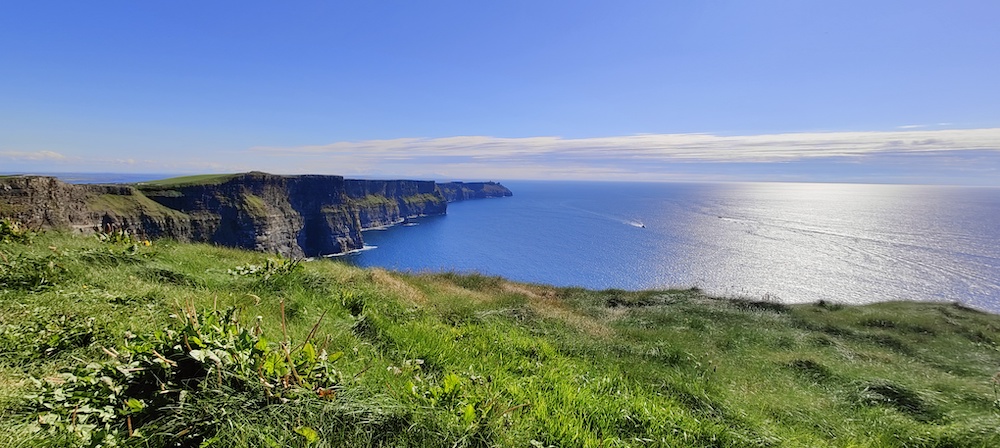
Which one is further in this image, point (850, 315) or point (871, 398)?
point (850, 315)

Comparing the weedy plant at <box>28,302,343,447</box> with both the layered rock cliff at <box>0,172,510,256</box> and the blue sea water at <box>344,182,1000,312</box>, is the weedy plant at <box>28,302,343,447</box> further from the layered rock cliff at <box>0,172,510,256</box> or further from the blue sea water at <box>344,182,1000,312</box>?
the blue sea water at <box>344,182,1000,312</box>

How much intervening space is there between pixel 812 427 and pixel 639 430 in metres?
4.29

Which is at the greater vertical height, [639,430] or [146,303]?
[146,303]

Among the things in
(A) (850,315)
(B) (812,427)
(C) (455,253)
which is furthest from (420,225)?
(B) (812,427)

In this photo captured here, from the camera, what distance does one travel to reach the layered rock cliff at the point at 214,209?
4114 cm

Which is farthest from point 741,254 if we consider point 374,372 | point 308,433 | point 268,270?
point 308,433

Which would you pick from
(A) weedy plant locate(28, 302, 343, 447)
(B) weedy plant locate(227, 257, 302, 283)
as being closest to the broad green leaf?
(A) weedy plant locate(28, 302, 343, 447)

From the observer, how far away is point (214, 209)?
8088 centimetres

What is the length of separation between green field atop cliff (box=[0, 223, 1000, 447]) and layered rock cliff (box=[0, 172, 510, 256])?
1418cm

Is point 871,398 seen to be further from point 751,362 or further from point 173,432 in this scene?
point 173,432

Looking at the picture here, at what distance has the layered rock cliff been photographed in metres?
41.1

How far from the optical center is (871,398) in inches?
375

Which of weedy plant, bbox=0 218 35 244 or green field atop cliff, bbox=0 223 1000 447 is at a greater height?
weedy plant, bbox=0 218 35 244

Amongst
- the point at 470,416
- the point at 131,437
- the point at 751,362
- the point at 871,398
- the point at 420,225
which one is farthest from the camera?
the point at 420,225
